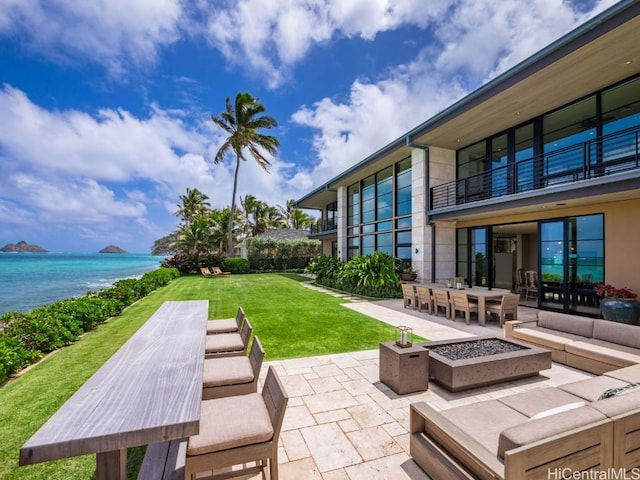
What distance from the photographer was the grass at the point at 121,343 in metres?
2.72

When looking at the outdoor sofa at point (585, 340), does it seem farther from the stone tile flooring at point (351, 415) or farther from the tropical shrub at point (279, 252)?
the tropical shrub at point (279, 252)

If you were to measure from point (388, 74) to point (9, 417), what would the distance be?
16318 millimetres

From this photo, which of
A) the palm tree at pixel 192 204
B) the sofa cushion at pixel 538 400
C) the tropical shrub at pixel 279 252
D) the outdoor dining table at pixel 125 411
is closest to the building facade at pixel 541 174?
the sofa cushion at pixel 538 400

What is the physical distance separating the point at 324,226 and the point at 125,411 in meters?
21.3

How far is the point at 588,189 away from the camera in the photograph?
6.75 meters

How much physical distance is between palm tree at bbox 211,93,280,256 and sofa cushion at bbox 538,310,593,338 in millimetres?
21921

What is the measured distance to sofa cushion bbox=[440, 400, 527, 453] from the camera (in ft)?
7.72

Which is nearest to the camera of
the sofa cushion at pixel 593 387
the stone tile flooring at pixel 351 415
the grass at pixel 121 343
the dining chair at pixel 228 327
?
the stone tile flooring at pixel 351 415

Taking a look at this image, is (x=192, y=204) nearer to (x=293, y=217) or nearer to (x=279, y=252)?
(x=293, y=217)

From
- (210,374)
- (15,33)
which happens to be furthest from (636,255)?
(15,33)

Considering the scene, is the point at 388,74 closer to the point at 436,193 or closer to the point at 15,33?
the point at 436,193

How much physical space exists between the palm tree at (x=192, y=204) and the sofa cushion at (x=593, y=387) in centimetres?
4111

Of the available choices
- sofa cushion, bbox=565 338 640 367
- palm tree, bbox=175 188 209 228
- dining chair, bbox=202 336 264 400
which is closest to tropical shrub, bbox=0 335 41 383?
dining chair, bbox=202 336 264 400

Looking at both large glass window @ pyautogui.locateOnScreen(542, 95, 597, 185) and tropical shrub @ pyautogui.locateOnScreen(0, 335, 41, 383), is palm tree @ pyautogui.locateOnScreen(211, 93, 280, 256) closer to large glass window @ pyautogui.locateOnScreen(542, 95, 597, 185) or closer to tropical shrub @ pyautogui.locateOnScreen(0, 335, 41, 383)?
large glass window @ pyautogui.locateOnScreen(542, 95, 597, 185)
